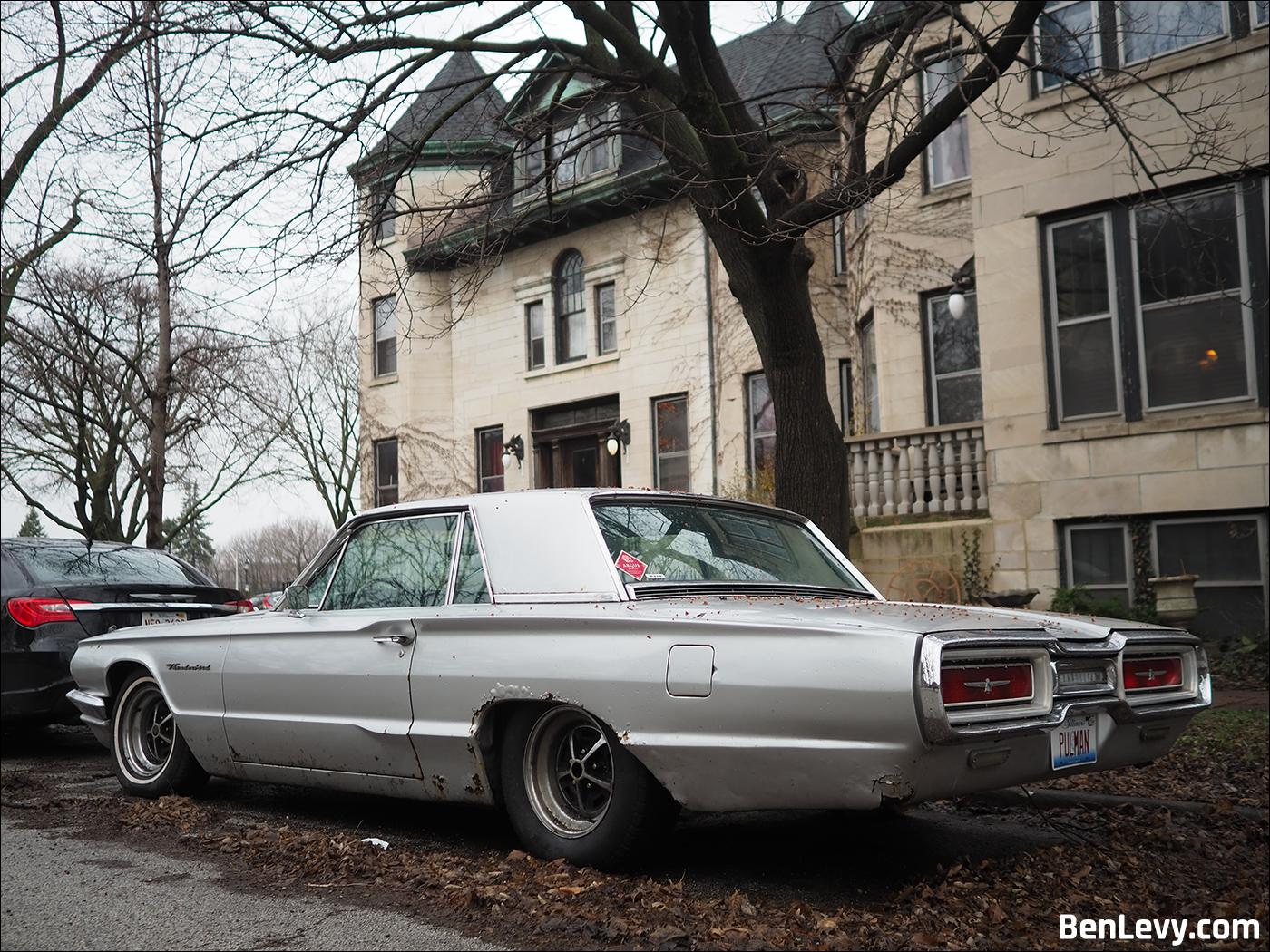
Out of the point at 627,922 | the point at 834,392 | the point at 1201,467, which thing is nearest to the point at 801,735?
the point at 627,922

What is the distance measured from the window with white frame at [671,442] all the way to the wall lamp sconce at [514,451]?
10.4ft

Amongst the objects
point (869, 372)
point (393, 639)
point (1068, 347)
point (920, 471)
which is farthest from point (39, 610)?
point (869, 372)

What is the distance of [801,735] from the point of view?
12.4 feet

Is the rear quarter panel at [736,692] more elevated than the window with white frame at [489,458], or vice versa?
the window with white frame at [489,458]

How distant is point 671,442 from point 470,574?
49.8ft

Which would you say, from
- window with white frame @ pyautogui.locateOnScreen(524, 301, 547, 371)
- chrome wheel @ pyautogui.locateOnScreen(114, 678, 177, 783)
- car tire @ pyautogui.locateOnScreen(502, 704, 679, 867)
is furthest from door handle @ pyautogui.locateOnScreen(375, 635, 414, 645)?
window with white frame @ pyautogui.locateOnScreen(524, 301, 547, 371)

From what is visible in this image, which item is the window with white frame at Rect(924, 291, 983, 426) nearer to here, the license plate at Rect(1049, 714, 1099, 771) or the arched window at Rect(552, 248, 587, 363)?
the arched window at Rect(552, 248, 587, 363)

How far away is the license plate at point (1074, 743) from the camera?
3.96m

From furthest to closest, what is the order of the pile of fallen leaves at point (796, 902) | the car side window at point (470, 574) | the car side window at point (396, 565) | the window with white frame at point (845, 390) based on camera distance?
1. the window with white frame at point (845, 390)
2. the car side window at point (396, 565)
3. the car side window at point (470, 574)
4. the pile of fallen leaves at point (796, 902)

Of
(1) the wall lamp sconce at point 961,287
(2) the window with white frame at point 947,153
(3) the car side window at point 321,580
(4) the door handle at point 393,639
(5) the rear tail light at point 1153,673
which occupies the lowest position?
(5) the rear tail light at point 1153,673

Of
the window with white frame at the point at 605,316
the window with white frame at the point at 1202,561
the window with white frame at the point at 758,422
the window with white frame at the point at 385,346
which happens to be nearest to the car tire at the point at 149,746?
the window with white frame at the point at 1202,561

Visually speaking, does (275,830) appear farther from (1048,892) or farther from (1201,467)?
(1201,467)

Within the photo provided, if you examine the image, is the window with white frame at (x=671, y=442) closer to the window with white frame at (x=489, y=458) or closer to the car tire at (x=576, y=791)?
the window with white frame at (x=489, y=458)

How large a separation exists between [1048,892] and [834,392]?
14387 mm
